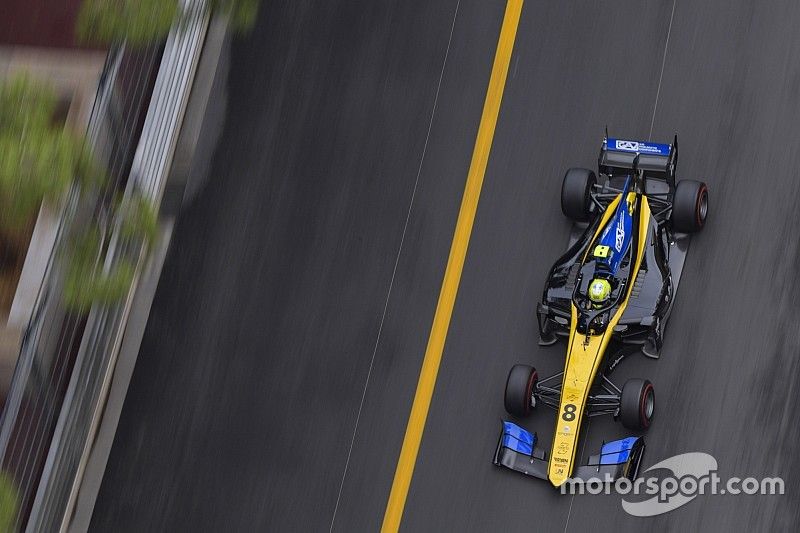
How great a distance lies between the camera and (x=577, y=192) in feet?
45.1

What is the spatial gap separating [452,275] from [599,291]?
189cm

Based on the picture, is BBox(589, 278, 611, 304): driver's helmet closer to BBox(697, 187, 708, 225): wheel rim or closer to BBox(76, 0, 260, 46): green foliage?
BBox(697, 187, 708, 225): wheel rim

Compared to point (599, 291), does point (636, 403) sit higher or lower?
lower

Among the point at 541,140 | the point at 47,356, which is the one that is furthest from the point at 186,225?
the point at 541,140

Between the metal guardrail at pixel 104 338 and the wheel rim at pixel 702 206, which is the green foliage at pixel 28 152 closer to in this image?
the metal guardrail at pixel 104 338

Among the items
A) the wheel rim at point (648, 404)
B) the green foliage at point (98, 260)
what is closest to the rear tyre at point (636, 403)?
the wheel rim at point (648, 404)

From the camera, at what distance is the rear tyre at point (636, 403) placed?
1254cm

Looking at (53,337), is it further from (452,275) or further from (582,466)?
(582,466)

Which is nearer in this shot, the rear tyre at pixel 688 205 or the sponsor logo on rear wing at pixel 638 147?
the rear tyre at pixel 688 205

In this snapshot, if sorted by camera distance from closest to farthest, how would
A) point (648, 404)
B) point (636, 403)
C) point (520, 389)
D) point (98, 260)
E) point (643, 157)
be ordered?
1. point (98, 260)
2. point (636, 403)
3. point (648, 404)
4. point (520, 389)
5. point (643, 157)

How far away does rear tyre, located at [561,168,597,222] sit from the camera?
13.7 m

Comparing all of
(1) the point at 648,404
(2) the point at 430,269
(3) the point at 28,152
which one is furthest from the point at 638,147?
(3) the point at 28,152

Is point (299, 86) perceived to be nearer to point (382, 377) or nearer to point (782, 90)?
point (382, 377)

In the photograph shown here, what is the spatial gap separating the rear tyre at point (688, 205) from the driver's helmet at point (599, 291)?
118 centimetres
